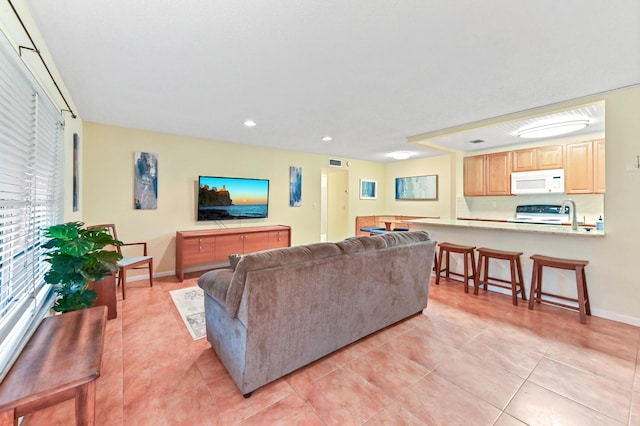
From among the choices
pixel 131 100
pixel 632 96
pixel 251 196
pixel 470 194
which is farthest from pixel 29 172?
pixel 470 194

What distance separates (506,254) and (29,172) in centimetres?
446

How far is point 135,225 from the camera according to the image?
4.05 meters

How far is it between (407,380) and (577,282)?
2.26 metres

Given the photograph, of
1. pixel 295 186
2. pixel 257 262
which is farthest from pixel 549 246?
pixel 295 186

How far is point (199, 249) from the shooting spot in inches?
164

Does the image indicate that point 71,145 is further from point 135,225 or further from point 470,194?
point 470,194

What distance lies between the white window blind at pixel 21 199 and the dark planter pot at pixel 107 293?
2.10ft

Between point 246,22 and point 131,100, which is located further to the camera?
point 131,100

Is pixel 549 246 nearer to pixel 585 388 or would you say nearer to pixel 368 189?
pixel 585 388

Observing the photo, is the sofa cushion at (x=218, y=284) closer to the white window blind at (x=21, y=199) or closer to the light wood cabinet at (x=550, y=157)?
the white window blind at (x=21, y=199)

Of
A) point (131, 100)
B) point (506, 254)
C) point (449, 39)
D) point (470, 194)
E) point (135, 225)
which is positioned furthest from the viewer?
point (470, 194)

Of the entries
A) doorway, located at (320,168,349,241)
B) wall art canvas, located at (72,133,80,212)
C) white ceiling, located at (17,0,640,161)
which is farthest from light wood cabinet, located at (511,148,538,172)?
wall art canvas, located at (72,133,80,212)

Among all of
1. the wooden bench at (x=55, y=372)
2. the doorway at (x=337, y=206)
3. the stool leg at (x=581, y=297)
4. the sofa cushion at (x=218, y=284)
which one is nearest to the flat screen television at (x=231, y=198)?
the doorway at (x=337, y=206)

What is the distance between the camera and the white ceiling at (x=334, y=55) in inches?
61.8
